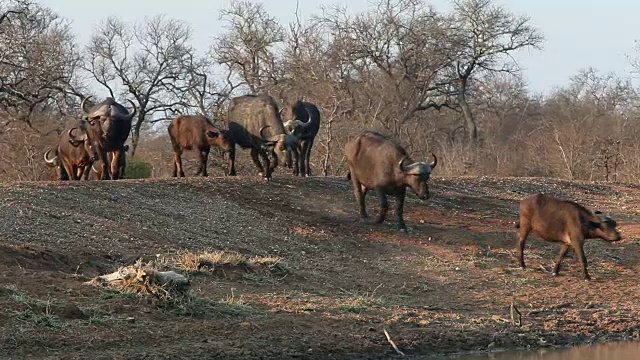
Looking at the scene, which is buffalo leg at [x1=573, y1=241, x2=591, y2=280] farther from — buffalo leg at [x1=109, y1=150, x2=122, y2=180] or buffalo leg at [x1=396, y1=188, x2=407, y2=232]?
buffalo leg at [x1=109, y1=150, x2=122, y2=180]

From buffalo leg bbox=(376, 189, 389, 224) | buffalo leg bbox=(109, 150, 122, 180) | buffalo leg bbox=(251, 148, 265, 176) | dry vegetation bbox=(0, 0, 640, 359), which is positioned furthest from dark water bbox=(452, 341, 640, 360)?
buffalo leg bbox=(109, 150, 122, 180)

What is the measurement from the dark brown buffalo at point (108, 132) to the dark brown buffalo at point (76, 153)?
0.21 meters

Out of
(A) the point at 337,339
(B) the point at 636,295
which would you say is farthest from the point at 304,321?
(B) the point at 636,295

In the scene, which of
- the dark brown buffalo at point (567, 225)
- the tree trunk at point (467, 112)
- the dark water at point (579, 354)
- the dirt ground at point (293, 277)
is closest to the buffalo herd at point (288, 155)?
the dark brown buffalo at point (567, 225)

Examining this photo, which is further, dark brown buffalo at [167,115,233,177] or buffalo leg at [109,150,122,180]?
dark brown buffalo at [167,115,233,177]

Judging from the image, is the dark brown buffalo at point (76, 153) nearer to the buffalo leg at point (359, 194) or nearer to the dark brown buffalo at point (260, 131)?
the dark brown buffalo at point (260, 131)

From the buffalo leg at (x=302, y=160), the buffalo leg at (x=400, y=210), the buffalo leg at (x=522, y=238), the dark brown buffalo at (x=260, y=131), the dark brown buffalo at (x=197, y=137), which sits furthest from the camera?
the buffalo leg at (x=302, y=160)

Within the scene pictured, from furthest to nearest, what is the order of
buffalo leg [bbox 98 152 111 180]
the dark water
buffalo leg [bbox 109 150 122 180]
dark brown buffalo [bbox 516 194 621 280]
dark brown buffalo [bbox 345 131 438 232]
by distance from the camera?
buffalo leg [bbox 109 150 122 180]
buffalo leg [bbox 98 152 111 180]
dark brown buffalo [bbox 345 131 438 232]
dark brown buffalo [bbox 516 194 621 280]
the dark water

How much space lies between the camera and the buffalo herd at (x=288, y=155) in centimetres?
1728

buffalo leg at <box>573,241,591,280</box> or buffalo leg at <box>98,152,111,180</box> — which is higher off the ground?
buffalo leg at <box>98,152,111,180</box>

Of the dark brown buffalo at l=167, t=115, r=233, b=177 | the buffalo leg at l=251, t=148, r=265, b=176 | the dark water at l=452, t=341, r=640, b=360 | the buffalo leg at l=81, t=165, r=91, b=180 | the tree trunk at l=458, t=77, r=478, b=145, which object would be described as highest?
the tree trunk at l=458, t=77, r=478, b=145

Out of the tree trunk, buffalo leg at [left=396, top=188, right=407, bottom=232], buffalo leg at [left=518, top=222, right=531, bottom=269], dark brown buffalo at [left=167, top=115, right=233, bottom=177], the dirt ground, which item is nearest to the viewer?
the dirt ground

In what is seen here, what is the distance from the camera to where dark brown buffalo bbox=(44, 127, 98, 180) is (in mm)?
22562

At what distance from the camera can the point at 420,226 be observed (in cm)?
2031
